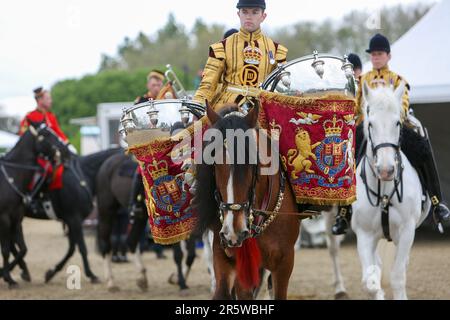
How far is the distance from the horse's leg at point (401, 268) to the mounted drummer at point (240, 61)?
260 cm

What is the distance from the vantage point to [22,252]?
468 inches

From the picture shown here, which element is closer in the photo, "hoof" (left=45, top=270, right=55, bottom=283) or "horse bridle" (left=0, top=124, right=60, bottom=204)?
"horse bridle" (left=0, top=124, right=60, bottom=204)

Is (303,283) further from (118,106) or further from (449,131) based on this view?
(118,106)

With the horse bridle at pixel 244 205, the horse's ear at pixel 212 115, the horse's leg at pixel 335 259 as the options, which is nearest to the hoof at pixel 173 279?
the horse's leg at pixel 335 259

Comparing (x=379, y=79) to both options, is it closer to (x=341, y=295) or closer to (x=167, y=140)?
(x=341, y=295)

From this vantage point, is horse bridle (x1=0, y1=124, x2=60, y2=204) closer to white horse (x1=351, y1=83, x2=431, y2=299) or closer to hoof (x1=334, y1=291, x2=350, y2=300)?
hoof (x1=334, y1=291, x2=350, y2=300)

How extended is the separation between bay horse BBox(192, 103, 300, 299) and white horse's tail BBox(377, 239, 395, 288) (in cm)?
387

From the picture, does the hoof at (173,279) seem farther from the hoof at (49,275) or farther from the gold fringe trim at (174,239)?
the gold fringe trim at (174,239)

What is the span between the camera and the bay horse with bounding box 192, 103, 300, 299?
16.2 feet

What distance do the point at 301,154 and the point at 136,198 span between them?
5.69 m

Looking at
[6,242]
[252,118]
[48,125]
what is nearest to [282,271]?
[252,118]

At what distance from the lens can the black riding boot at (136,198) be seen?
11.1 m

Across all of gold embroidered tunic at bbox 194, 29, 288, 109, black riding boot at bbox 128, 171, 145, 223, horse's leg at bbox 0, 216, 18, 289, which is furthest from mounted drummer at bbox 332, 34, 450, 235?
horse's leg at bbox 0, 216, 18, 289
